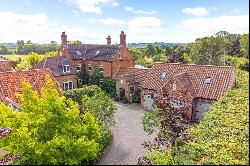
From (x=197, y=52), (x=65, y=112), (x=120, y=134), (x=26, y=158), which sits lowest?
(x=120, y=134)

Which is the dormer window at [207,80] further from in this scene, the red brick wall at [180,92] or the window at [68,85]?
the window at [68,85]

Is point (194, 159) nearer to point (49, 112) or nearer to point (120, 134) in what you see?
point (49, 112)

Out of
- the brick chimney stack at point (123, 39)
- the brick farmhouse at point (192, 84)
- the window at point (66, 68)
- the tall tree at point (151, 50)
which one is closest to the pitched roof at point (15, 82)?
the window at point (66, 68)

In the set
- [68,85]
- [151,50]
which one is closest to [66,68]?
[68,85]

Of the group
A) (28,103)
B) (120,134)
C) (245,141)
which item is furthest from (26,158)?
(120,134)

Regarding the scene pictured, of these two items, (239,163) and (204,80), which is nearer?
(239,163)

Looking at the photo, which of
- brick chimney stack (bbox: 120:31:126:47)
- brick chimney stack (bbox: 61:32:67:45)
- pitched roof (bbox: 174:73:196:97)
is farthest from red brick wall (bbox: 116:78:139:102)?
brick chimney stack (bbox: 61:32:67:45)

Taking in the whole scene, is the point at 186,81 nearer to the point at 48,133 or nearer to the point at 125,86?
the point at 125,86
